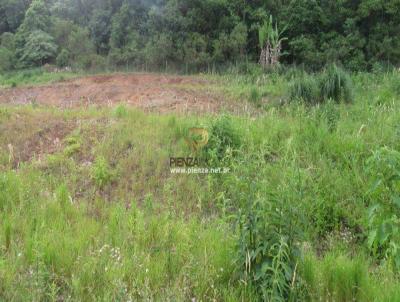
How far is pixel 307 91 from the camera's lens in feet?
26.3

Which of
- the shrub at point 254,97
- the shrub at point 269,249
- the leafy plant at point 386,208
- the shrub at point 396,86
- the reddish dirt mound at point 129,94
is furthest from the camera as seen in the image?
the shrub at point 254,97

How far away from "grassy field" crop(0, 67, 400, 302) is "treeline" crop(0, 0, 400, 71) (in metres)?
11.5

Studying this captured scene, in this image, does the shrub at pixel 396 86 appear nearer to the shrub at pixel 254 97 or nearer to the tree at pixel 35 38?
the shrub at pixel 254 97

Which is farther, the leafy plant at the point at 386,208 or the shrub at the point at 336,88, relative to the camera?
the shrub at the point at 336,88

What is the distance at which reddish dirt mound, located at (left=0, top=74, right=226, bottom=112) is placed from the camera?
9461mm

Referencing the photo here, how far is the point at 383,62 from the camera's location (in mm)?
15852

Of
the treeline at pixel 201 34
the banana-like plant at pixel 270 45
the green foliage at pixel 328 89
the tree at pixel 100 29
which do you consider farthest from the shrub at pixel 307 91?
the tree at pixel 100 29

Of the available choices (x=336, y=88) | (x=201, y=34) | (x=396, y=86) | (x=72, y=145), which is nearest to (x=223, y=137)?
(x=72, y=145)

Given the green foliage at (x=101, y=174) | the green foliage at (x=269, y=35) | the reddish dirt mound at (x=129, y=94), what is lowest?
the reddish dirt mound at (x=129, y=94)

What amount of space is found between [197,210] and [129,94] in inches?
342

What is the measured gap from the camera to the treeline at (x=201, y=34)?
16.5 meters

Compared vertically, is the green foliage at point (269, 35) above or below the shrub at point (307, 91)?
above

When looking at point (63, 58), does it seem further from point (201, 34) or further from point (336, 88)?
point (336, 88)

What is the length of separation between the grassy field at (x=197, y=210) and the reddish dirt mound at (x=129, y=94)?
8.99 ft
